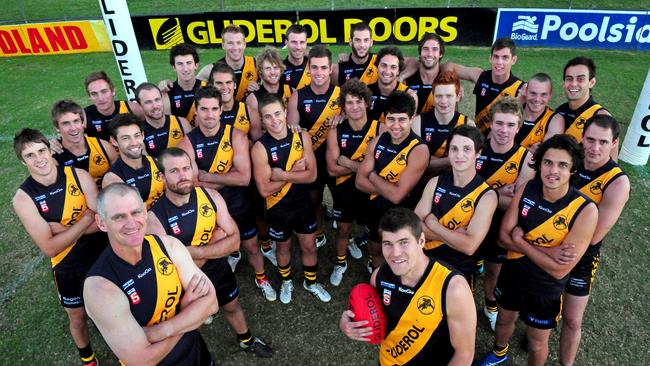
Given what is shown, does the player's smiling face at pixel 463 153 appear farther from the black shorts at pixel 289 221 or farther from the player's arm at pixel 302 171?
the black shorts at pixel 289 221

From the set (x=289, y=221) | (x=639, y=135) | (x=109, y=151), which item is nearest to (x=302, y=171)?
(x=289, y=221)

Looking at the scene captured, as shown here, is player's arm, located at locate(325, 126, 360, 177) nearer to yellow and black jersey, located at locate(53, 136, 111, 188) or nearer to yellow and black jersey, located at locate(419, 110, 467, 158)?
yellow and black jersey, located at locate(419, 110, 467, 158)

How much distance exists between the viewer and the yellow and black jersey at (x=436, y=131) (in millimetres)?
5621

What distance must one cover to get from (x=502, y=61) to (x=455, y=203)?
324 centimetres

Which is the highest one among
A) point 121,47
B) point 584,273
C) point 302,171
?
point 121,47

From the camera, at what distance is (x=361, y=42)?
718cm

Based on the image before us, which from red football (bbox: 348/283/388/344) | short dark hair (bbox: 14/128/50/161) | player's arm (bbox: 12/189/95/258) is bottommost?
red football (bbox: 348/283/388/344)

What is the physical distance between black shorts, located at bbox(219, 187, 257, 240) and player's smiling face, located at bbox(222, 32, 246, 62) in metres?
2.64

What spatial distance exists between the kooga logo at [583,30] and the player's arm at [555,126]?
1131 centimetres

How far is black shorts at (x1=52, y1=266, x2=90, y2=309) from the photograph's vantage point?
4949 mm

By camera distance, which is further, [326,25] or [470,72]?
[326,25]

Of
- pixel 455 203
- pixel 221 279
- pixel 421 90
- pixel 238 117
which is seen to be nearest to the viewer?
pixel 455 203

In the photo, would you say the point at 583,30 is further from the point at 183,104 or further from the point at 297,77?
the point at 183,104

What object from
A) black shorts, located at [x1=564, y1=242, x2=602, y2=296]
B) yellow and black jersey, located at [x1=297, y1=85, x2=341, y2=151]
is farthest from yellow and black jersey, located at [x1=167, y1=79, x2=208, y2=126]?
black shorts, located at [x1=564, y1=242, x2=602, y2=296]
